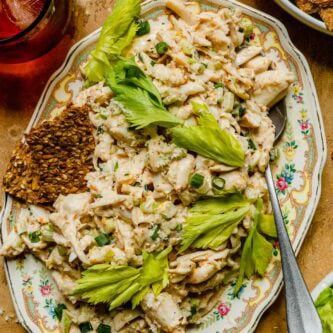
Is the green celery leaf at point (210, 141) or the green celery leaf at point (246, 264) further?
the green celery leaf at point (246, 264)

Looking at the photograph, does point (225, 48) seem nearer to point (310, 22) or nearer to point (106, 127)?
point (310, 22)

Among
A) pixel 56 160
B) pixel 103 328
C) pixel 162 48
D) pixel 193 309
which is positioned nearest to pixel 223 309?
pixel 193 309

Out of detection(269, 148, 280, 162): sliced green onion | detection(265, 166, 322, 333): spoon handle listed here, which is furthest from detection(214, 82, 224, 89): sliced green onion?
detection(265, 166, 322, 333): spoon handle

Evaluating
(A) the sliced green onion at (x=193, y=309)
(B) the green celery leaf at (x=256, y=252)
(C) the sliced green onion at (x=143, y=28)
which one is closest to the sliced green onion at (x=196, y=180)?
(B) the green celery leaf at (x=256, y=252)

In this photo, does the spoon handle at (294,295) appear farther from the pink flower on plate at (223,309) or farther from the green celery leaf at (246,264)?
the pink flower on plate at (223,309)

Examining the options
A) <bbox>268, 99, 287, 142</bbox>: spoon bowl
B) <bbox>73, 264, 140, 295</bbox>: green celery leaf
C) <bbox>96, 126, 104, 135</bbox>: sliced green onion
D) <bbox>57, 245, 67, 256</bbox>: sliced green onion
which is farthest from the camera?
<bbox>268, 99, 287, 142</bbox>: spoon bowl

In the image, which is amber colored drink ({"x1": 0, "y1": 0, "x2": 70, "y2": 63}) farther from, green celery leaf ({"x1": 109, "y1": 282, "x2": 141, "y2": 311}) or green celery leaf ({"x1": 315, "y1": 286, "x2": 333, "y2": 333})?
green celery leaf ({"x1": 315, "y1": 286, "x2": 333, "y2": 333})
